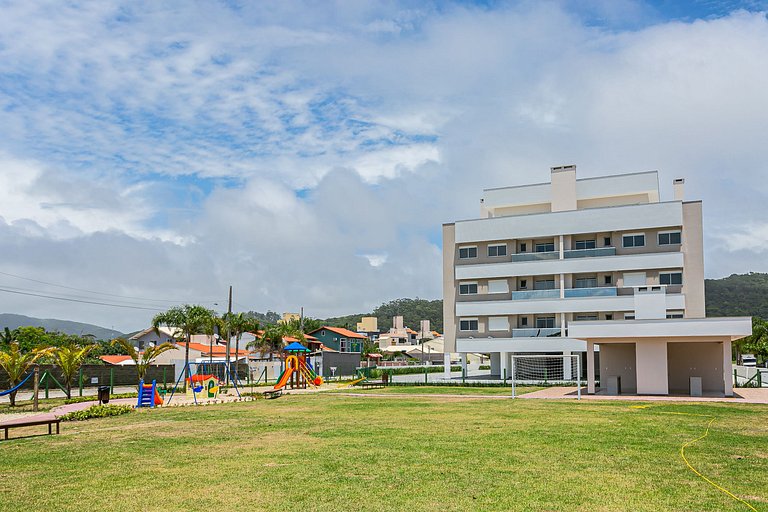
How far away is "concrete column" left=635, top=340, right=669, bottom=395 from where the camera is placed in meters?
37.6

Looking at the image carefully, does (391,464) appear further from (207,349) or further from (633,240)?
(207,349)

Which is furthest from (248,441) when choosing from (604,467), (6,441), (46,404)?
(46,404)

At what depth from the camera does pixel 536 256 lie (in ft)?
203

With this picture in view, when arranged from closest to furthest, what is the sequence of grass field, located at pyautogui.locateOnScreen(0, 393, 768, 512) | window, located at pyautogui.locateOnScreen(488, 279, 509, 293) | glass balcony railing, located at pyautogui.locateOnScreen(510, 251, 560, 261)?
grass field, located at pyautogui.locateOnScreen(0, 393, 768, 512), glass balcony railing, located at pyautogui.locateOnScreen(510, 251, 560, 261), window, located at pyautogui.locateOnScreen(488, 279, 509, 293)

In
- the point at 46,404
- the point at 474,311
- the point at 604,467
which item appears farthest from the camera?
the point at 474,311

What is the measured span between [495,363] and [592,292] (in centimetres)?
1215

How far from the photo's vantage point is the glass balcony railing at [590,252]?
59.7 meters

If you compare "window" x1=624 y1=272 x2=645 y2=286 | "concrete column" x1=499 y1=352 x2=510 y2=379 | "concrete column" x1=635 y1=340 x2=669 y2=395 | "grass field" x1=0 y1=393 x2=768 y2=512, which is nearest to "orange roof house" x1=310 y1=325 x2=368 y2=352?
"concrete column" x1=499 y1=352 x2=510 y2=379

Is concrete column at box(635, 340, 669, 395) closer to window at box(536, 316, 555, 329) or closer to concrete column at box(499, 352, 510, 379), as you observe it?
concrete column at box(499, 352, 510, 379)

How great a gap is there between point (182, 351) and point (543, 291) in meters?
43.2

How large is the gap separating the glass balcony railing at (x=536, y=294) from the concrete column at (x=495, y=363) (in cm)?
671

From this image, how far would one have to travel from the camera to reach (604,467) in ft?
45.5

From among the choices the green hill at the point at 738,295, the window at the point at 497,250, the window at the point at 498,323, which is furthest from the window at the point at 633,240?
the green hill at the point at 738,295

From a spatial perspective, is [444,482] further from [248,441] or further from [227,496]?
[248,441]
